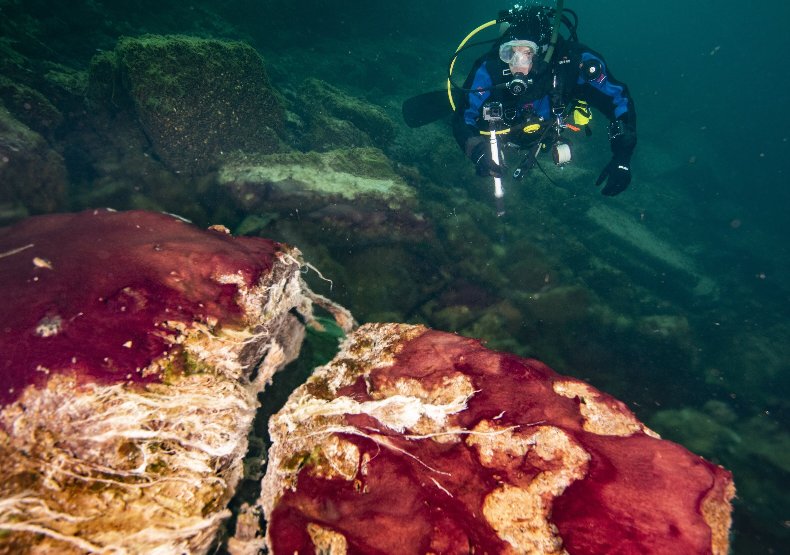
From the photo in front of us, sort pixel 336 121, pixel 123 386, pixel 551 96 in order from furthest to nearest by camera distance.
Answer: pixel 336 121 < pixel 551 96 < pixel 123 386

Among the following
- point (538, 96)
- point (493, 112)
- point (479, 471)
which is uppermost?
point (538, 96)

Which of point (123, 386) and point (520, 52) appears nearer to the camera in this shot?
point (123, 386)

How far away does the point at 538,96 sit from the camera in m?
5.39

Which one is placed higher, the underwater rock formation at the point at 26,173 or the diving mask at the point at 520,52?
the diving mask at the point at 520,52

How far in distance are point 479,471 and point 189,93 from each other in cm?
676

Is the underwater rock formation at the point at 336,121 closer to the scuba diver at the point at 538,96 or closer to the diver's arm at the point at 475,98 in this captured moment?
the diver's arm at the point at 475,98

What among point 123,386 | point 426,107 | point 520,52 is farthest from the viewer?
point 426,107

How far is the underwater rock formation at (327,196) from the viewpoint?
5.39m

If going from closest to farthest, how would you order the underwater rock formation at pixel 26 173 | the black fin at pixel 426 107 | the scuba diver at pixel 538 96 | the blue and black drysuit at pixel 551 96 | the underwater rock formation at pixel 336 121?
the underwater rock formation at pixel 26 173, the scuba diver at pixel 538 96, the blue and black drysuit at pixel 551 96, the underwater rock formation at pixel 336 121, the black fin at pixel 426 107

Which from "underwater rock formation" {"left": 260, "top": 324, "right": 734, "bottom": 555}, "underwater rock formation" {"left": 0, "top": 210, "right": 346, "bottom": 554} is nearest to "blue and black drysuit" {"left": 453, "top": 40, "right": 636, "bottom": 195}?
"underwater rock formation" {"left": 260, "top": 324, "right": 734, "bottom": 555}

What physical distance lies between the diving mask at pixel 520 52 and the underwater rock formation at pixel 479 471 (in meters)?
4.90

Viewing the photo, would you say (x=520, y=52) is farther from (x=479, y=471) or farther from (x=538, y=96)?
(x=479, y=471)

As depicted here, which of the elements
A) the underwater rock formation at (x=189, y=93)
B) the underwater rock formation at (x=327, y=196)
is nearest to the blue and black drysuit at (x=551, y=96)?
the underwater rock formation at (x=327, y=196)

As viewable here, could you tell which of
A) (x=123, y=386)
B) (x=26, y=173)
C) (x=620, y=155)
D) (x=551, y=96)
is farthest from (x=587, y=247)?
(x=26, y=173)
